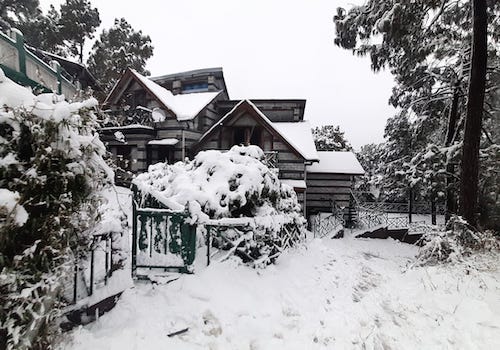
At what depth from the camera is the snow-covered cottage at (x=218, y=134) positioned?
46.3ft

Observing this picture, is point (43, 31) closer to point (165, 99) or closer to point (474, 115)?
point (165, 99)

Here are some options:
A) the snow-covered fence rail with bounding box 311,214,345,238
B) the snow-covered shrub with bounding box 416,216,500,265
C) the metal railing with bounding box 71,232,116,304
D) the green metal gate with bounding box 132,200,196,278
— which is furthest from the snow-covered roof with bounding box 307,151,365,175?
the metal railing with bounding box 71,232,116,304

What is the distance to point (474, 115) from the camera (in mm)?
7297

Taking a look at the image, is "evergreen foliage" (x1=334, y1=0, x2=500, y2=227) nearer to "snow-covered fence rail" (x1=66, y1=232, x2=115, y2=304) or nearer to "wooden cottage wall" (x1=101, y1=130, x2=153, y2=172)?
"snow-covered fence rail" (x1=66, y1=232, x2=115, y2=304)

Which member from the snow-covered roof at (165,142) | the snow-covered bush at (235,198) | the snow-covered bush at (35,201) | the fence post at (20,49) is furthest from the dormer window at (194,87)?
the snow-covered bush at (35,201)

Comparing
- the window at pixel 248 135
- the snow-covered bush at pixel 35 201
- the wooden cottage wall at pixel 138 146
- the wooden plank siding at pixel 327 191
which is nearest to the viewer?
the snow-covered bush at pixel 35 201

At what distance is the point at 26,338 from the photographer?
1973 mm

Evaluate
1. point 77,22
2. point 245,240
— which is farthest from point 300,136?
point 77,22

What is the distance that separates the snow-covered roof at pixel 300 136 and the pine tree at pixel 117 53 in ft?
59.6

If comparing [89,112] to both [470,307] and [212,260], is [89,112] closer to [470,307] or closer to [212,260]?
[212,260]

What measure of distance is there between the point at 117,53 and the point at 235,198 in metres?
26.7

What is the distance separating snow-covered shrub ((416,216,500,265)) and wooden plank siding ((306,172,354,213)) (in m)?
9.44

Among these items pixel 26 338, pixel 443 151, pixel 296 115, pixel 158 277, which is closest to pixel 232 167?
pixel 158 277

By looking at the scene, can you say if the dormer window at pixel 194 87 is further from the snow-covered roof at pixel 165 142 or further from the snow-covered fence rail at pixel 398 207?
the snow-covered fence rail at pixel 398 207
